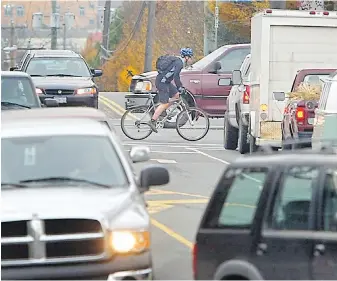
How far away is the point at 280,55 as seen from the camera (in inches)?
A: 725

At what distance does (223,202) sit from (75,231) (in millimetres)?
1194

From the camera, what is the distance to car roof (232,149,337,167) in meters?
6.67

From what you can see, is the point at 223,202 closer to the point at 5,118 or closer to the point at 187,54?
the point at 5,118

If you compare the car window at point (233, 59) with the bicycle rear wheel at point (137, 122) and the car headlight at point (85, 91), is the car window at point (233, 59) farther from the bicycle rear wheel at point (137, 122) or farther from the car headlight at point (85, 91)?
the bicycle rear wheel at point (137, 122)

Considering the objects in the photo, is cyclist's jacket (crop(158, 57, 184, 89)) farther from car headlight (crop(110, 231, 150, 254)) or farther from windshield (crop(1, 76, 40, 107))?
car headlight (crop(110, 231, 150, 254))

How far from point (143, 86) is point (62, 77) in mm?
3093

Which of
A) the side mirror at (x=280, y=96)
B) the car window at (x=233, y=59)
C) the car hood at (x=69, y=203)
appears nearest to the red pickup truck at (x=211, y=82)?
the car window at (x=233, y=59)

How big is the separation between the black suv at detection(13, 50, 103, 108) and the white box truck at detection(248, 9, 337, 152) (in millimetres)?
5064

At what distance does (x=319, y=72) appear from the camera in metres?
17.3

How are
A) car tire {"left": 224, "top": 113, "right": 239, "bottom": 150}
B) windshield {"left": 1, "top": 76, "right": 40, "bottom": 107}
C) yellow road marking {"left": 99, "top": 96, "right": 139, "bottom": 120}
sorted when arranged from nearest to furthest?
windshield {"left": 1, "top": 76, "right": 40, "bottom": 107} → car tire {"left": 224, "top": 113, "right": 239, "bottom": 150} → yellow road marking {"left": 99, "top": 96, "right": 139, "bottom": 120}

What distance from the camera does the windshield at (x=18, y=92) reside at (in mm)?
14711

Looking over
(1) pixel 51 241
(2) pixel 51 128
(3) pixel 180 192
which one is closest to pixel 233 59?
(3) pixel 180 192

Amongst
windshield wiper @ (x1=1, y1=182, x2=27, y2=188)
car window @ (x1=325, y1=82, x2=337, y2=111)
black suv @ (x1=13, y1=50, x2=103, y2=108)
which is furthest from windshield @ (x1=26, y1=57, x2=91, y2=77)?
windshield wiper @ (x1=1, y1=182, x2=27, y2=188)

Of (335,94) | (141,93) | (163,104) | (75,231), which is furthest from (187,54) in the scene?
(75,231)
